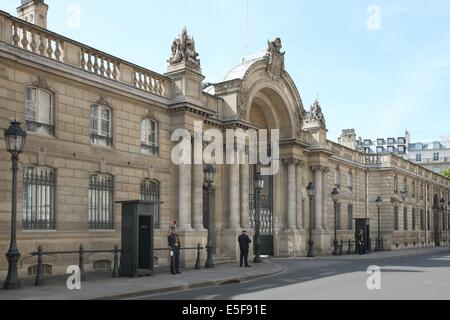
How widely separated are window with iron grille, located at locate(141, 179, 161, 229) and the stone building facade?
2.4 inches

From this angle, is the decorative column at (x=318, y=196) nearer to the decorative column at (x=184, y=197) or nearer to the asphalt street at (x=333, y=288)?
the decorative column at (x=184, y=197)

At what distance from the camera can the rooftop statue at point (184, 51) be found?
83.3 ft

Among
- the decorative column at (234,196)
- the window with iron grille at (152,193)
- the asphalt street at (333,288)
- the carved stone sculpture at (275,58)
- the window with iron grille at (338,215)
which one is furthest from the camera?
the window with iron grille at (338,215)

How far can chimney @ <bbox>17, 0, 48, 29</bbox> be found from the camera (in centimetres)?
2321

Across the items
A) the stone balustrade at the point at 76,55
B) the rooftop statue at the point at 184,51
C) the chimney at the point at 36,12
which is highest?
the chimney at the point at 36,12

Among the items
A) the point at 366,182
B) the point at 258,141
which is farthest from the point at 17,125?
the point at 366,182

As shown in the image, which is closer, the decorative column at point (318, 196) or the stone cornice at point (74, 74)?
the stone cornice at point (74, 74)

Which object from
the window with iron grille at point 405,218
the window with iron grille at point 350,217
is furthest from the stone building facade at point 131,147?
the window with iron grille at point 405,218

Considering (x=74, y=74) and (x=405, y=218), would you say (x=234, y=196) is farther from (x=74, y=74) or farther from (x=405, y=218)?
(x=405, y=218)

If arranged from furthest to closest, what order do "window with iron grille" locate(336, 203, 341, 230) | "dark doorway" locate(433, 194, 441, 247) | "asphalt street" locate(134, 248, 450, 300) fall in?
"dark doorway" locate(433, 194, 441, 247) → "window with iron grille" locate(336, 203, 341, 230) → "asphalt street" locate(134, 248, 450, 300)

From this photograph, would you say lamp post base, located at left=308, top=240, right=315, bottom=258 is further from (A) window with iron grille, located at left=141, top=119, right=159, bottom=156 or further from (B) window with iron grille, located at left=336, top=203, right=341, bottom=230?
(A) window with iron grille, located at left=141, top=119, right=159, bottom=156

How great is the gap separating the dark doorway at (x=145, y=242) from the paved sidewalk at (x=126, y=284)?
0.61 meters

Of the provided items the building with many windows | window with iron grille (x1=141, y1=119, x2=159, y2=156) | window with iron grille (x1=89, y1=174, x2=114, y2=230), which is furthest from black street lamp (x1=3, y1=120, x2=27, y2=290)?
the building with many windows

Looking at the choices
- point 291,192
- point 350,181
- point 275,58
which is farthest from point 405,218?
point 275,58
